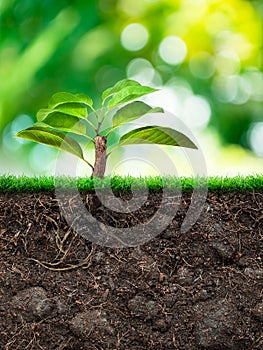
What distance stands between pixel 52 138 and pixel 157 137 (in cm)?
30

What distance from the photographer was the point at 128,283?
1.47 meters

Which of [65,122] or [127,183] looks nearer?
[127,183]

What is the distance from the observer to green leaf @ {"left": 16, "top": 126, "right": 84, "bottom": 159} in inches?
60.7

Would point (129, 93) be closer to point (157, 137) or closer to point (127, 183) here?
point (157, 137)

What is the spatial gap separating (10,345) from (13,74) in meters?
2.20

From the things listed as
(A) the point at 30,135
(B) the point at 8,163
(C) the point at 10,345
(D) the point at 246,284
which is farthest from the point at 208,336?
(B) the point at 8,163

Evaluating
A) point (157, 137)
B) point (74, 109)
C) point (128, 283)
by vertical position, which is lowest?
point (128, 283)

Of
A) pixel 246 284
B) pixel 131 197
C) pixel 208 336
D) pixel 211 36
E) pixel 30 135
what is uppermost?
pixel 211 36

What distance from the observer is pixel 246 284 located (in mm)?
1496

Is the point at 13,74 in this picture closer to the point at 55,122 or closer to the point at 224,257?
the point at 55,122

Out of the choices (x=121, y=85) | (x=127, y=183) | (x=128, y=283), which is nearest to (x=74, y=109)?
(x=121, y=85)

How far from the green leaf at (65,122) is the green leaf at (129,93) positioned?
119 millimetres

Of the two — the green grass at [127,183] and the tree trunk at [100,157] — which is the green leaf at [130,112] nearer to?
the tree trunk at [100,157]

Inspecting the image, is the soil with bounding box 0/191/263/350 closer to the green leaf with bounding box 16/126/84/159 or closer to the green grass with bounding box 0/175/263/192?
the green grass with bounding box 0/175/263/192
